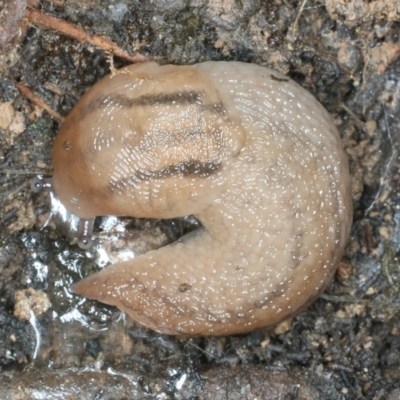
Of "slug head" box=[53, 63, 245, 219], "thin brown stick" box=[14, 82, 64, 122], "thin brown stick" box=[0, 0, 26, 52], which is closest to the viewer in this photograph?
"slug head" box=[53, 63, 245, 219]

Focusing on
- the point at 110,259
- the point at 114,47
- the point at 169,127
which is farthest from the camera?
the point at 110,259

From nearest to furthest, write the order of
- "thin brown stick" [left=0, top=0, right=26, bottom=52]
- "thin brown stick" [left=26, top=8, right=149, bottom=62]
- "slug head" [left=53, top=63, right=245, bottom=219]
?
"slug head" [left=53, top=63, right=245, bottom=219]
"thin brown stick" [left=0, top=0, right=26, bottom=52]
"thin brown stick" [left=26, top=8, right=149, bottom=62]

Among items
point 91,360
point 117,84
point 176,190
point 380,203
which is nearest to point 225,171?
point 176,190

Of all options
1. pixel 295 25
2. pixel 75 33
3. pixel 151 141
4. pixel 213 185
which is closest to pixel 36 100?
pixel 75 33

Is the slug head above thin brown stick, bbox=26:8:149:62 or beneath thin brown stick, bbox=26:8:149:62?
beneath

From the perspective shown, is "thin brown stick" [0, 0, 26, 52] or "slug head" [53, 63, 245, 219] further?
"thin brown stick" [0, 0, 26, 52]

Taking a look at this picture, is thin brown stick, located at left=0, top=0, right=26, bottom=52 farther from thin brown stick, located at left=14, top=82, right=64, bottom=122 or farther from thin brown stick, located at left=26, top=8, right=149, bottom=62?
thin brown stick, located at left=14, top=82, right=64, bottom=122

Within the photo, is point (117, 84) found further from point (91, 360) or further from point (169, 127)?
point (91, 360)

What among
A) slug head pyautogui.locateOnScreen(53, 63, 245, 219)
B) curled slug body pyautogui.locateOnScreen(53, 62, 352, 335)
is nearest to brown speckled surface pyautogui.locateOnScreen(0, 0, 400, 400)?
curled slug body pyautogui.locateOnScreen(53, 62, 352, 335)
